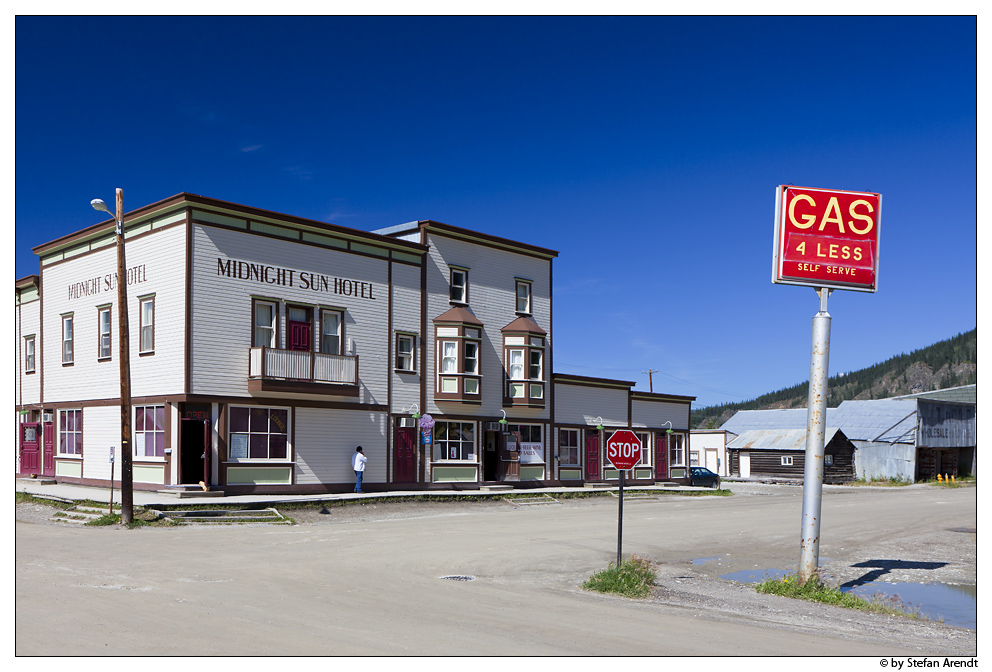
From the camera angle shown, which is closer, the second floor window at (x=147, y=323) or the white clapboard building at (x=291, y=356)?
the white clapboard building at (x=291, y=356)

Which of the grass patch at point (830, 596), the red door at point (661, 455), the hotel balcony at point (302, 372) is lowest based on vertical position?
the red door at point (661, 455)

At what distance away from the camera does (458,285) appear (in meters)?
35.8

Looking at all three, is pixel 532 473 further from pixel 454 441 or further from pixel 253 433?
pixel 253 433

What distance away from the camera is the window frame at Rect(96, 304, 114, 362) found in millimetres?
30402

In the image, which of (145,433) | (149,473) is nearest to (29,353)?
(145,433)

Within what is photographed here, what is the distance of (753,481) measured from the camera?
61750mm

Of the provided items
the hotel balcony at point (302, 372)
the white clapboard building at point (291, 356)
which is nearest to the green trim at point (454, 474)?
the white clapboard building at point (291, 356)

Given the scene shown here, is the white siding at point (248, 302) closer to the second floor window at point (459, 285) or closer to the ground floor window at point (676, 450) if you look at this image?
the second floor window at point (459, 285)

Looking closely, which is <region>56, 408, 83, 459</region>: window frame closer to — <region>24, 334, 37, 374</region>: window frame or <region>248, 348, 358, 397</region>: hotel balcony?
<region>24, 334, 37, 374</region>: window frame

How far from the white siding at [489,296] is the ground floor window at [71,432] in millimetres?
12801

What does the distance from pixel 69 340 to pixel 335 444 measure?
428 inches

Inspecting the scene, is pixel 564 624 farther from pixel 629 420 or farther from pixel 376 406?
pixel 629 420

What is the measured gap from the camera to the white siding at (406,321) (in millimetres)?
33156

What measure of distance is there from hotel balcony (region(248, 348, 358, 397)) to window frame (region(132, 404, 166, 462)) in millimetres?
3087
